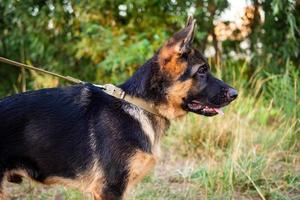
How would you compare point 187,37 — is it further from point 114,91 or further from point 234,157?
point 234,157

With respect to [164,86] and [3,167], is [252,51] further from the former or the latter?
[3,167]

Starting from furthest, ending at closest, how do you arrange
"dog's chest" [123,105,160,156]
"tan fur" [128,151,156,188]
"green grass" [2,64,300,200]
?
"green grass" [2,64,300,200], "dog's chest" [123,105,160,156], "tan fur" [128,151,156,188]

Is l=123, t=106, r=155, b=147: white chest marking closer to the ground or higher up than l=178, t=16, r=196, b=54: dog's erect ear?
closer to the ground

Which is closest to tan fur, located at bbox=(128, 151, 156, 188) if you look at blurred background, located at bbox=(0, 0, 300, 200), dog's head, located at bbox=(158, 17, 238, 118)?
dog's head, located at bbox=(158, 17, 238, 118)

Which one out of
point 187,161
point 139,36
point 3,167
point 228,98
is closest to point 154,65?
point 228,98

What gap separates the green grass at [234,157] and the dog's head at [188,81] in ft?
4.21

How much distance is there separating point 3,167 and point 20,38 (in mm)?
6543

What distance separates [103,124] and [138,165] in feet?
1.38

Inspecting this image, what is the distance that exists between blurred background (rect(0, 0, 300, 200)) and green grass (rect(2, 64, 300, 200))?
0.04ft

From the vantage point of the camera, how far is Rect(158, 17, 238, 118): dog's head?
426 centimetres

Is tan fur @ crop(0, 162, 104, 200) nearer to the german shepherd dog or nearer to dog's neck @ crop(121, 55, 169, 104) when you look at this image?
the german shepherd dog

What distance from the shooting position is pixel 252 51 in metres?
10.0

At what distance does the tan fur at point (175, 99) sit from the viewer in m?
4.28

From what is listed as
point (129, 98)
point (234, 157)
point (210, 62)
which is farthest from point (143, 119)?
point (210, 62)
